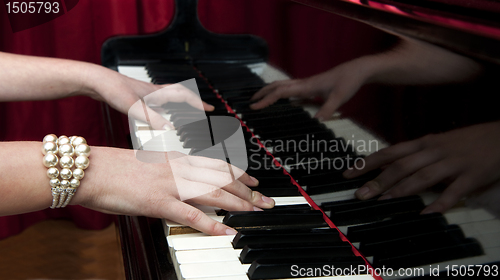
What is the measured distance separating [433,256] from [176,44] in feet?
4.31

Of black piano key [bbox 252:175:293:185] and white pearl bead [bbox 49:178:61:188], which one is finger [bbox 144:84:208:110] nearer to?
black piano key [bbox 252:175:293:185]

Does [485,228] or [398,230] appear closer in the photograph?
[485,228]

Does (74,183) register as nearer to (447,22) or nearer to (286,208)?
(286,208)

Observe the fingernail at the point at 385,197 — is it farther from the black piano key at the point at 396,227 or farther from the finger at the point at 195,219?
the finger at the point at 195,219

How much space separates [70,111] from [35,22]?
1.44 feet

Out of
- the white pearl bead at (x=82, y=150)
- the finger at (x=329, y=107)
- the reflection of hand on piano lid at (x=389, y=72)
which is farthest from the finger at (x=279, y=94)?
the white pearl bead at (x=82, y=150)

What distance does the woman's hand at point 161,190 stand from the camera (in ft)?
2.28

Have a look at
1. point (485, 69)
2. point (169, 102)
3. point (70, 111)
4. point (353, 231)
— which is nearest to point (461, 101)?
point (485, 69)

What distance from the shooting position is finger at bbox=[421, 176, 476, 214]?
50 centimetres

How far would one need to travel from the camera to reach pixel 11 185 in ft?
2.14

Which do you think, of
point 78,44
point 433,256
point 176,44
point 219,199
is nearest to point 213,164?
point 219,199

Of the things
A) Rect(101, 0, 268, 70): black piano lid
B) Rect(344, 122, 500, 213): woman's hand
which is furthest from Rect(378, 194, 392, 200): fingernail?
Rect(101, 0, 268, 70): black piano lid

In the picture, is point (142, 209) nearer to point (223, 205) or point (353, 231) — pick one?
point (223, 205)

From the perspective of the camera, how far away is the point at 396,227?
0.61 m
